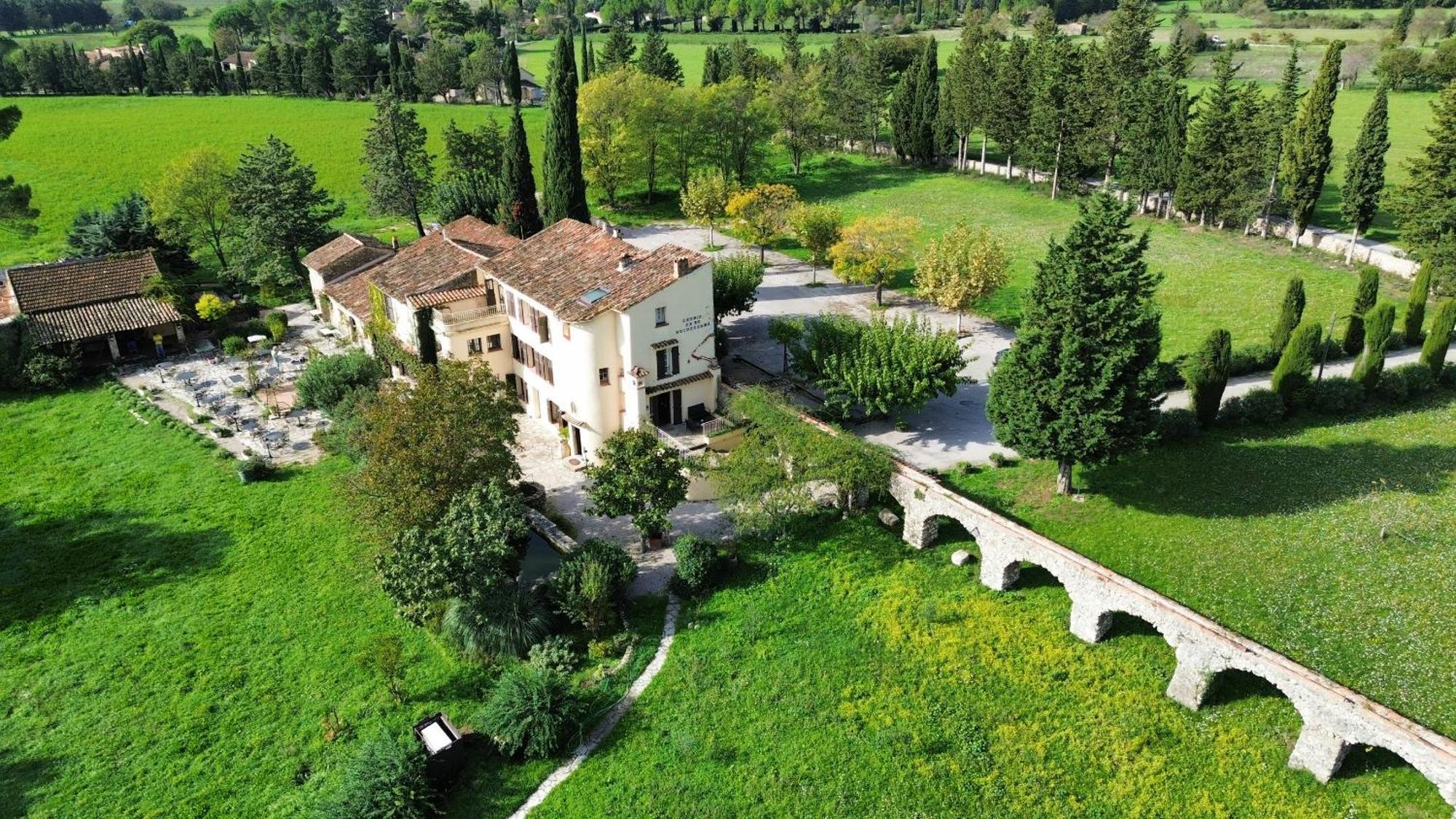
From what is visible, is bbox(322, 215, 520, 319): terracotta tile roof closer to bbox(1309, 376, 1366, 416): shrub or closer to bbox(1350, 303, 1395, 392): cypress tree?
bbox(1309, 376, 1366, 416): shrub

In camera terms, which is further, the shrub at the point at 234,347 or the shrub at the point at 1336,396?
the shrub at the point at 234,347

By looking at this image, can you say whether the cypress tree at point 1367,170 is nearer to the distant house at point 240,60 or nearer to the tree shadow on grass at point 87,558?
the tree shadow on grass at point 87,558

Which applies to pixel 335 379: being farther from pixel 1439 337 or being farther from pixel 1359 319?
pixel 1439 337

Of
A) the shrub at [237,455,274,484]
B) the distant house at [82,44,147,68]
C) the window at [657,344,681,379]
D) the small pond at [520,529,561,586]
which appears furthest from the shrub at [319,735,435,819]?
the distant house at [82,44,147,68]

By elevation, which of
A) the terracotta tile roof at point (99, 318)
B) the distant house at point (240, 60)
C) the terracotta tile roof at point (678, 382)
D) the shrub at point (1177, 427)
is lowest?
the shrub at point (1177, 427)

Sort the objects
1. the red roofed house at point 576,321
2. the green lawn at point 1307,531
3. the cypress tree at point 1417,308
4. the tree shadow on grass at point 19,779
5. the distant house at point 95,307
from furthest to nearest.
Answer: the distant house at point 95,307 → the cypress tree at point 1417,308 → the red roofed house at point 576,321 → the green lawn at point 1307,531 → the tree shadow on grass at point 19,779

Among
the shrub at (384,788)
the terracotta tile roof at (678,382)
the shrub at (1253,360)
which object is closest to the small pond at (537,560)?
the terracotta tile roof at (678,382)

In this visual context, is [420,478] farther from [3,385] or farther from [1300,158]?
[1300,158]
